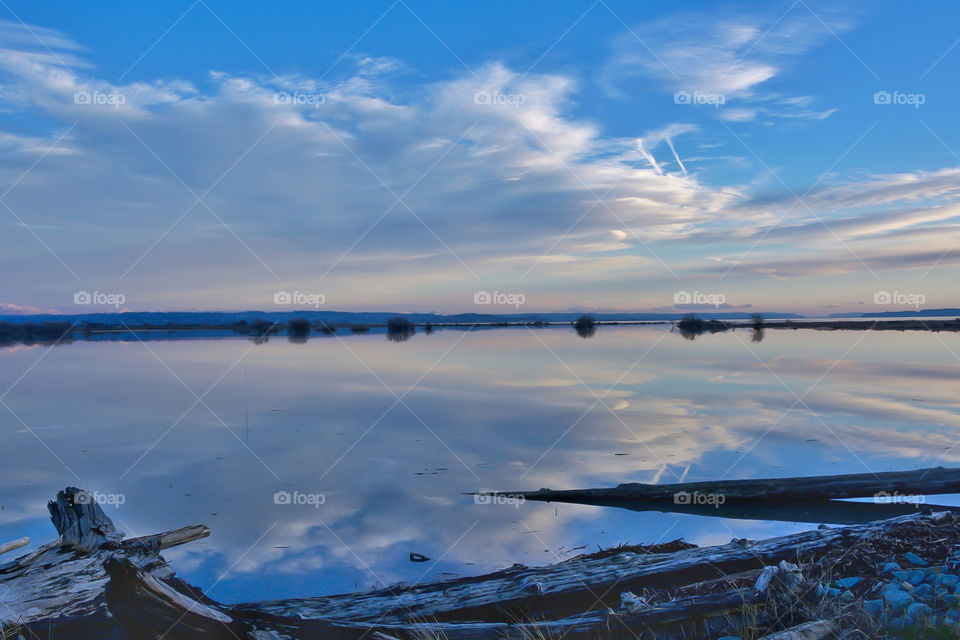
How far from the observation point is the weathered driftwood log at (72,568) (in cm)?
462

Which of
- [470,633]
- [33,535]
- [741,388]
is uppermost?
[741,388]

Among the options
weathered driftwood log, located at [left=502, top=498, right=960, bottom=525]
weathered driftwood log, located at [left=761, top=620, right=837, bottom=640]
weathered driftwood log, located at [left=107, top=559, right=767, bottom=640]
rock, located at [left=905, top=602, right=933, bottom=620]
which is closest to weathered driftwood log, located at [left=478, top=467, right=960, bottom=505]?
weathered driftwood log, located at [left=502, top=498, right=960, bottom=525]

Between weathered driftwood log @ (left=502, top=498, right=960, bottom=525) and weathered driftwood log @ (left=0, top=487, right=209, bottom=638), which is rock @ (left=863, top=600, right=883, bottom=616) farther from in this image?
weathered driftwood log @ (left=0, top=487, right=209, bottom=638)

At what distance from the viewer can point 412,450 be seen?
11.5 m

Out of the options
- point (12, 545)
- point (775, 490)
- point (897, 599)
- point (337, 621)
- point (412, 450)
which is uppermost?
point (412, 450)

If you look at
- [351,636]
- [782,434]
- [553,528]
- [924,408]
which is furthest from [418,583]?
[924,408]

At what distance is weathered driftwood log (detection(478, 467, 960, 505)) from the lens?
8.21 meters

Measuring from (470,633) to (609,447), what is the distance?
751 centimetres

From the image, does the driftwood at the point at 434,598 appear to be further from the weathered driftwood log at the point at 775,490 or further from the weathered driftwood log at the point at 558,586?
the weathered driftwood log at the point at 775,490

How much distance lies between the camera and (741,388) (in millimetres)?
19719

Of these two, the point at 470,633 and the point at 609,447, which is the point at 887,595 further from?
the point at 609,447

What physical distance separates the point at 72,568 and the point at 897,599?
6182mm

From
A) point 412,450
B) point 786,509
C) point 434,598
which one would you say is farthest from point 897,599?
point 412,450

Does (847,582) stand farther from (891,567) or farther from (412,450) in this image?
(412,450)
